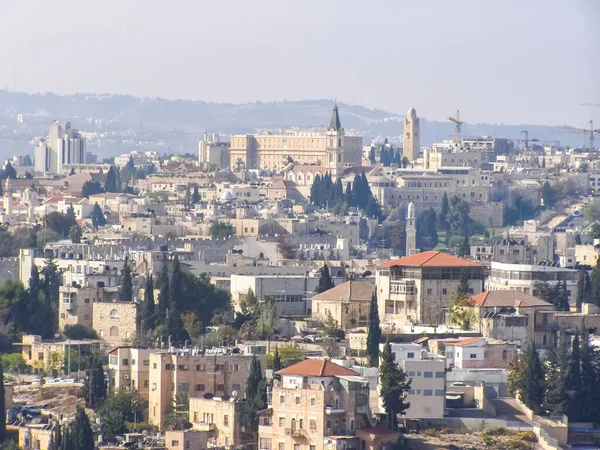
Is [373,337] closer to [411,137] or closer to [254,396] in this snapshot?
[254,396]

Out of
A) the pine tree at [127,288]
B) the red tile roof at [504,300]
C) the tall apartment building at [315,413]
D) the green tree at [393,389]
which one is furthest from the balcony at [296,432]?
the pine tree at [127,288]

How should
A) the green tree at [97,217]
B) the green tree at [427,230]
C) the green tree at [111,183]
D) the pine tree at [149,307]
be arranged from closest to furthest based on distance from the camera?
1. the pine tree at [149,307]
2. the green tree at [97,217]
3. the green tree at [427,230]
4. the green tree at [111,183]

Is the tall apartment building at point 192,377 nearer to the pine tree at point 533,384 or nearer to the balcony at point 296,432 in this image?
the balcony at point 296,432

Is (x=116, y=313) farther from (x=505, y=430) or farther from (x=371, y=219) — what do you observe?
(x=371, y=219)

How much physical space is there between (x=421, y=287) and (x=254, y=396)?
1125 centimetres

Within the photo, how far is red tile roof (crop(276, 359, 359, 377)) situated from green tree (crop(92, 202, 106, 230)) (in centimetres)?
4464

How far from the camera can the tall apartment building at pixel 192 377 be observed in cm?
4209

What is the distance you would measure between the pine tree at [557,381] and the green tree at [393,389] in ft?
9.08

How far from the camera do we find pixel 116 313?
50562 millimetres

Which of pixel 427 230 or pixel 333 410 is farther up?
pixel 427 230

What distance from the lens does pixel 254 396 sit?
40.4m

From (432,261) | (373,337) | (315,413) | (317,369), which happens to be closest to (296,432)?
(315,413)

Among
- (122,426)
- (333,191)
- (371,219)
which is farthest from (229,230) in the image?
(122,426)

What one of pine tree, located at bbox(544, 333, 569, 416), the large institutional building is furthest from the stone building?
the large institutional building
